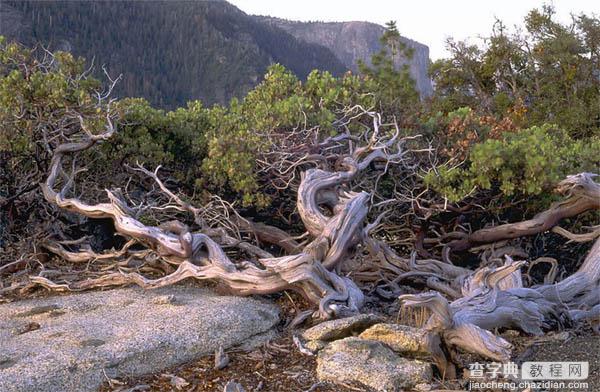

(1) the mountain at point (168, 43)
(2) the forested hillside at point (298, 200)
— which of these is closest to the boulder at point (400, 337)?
(2) the forested hillside at point (298, 200)

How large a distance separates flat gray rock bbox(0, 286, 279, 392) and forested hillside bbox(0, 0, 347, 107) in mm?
43396

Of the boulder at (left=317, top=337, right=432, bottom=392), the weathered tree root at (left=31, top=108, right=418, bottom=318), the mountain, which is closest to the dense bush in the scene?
the weathered tree root at (left=31, top=108, right=418, bottom=318)

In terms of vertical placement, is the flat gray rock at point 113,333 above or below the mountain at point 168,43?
below

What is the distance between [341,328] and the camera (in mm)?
5508

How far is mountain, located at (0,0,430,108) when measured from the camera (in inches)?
2032

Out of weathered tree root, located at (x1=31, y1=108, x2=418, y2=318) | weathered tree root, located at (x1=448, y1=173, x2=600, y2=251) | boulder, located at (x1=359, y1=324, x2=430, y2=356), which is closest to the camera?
boulder, located at (x1=359, y1=324, x2=430, y2=356)

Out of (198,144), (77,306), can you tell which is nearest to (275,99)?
(198,144)

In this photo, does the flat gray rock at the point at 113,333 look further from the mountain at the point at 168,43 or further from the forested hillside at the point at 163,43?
the forested hillside at the point at 163,43

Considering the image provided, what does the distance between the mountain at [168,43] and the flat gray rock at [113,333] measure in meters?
39.4

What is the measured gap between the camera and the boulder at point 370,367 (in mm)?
4711

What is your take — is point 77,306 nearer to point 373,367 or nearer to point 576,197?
point 373,367

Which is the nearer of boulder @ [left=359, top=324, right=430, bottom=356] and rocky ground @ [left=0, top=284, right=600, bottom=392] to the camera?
rocky ground @ [left=0, top=284, right=600, bottom=392]

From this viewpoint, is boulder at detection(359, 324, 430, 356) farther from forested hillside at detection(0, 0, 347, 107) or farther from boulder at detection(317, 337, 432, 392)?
forested hillside at detection(0, 0, 347, 107)

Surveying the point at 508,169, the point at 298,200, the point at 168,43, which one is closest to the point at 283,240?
the point at 298,200
